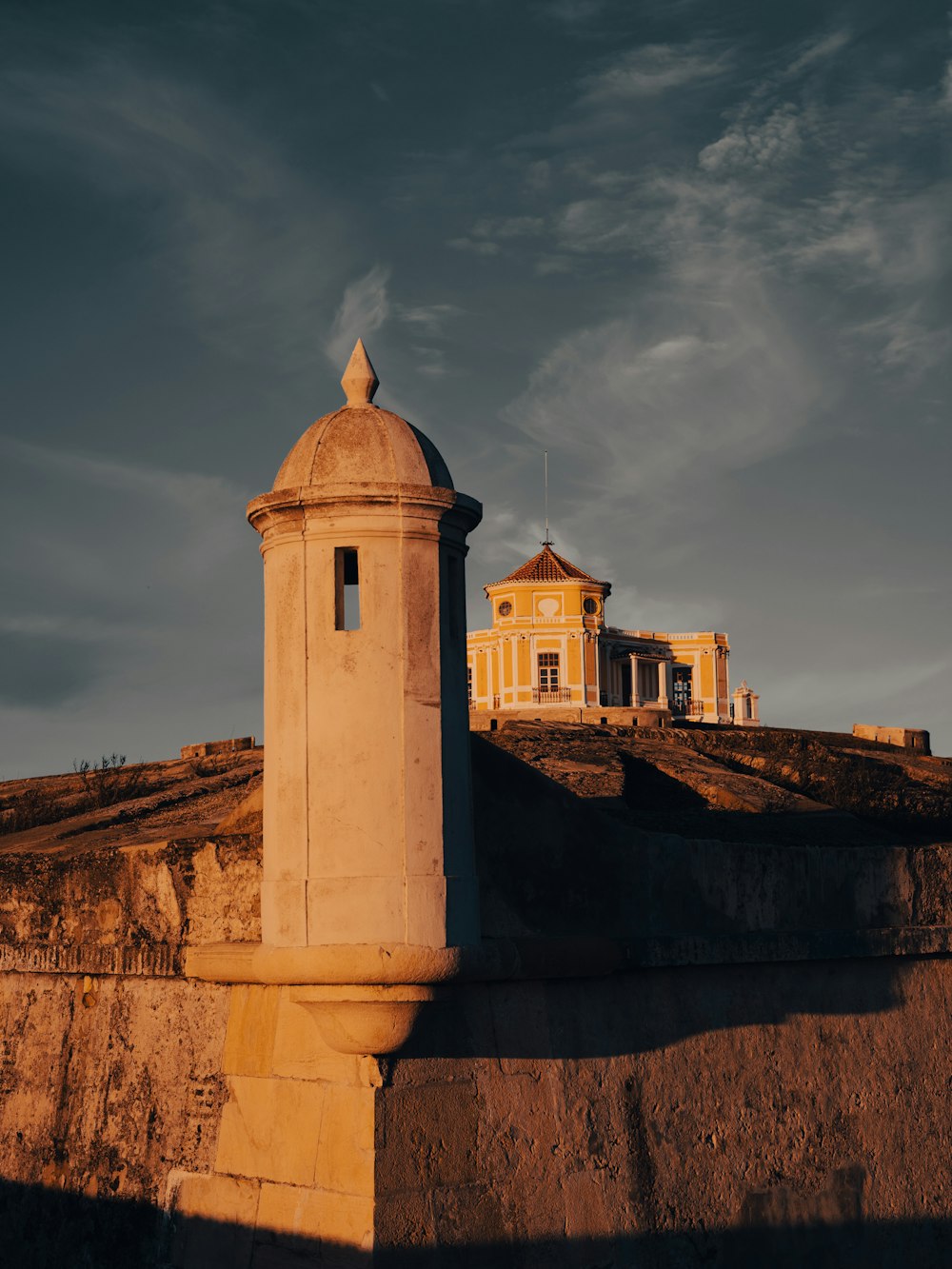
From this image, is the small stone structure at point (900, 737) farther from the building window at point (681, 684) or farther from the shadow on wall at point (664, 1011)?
the building window at point (681, 684)

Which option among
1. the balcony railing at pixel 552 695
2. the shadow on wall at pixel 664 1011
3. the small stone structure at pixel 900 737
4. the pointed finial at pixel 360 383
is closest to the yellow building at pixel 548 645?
the balcony railing at pixel 552 695

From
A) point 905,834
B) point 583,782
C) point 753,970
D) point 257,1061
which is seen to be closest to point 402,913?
point 257,1061

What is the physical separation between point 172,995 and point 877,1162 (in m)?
5.20

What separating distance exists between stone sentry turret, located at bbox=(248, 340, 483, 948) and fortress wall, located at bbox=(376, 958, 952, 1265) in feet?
2.93

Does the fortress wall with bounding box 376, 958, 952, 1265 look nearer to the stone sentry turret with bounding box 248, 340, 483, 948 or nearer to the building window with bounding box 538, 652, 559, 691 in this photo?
the stone sentry turret with bounding box 248, 340, 483, 948

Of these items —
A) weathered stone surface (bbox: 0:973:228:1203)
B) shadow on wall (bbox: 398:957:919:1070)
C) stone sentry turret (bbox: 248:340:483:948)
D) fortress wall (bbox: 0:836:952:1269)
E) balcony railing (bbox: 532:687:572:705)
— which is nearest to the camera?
stone sentry turret (bbox: 248:340:483:948)

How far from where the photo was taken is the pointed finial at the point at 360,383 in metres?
8.49

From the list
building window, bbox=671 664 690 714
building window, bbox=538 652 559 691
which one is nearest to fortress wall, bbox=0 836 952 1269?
building window, bbox=538 652 559 691

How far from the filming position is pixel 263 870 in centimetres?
814

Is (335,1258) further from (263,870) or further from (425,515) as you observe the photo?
(425,515)

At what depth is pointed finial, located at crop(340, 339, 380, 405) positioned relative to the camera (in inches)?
334

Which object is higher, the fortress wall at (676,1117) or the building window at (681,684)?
the building window at (681,684)

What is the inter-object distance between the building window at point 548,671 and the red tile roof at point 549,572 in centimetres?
332

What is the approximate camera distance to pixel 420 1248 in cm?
768
